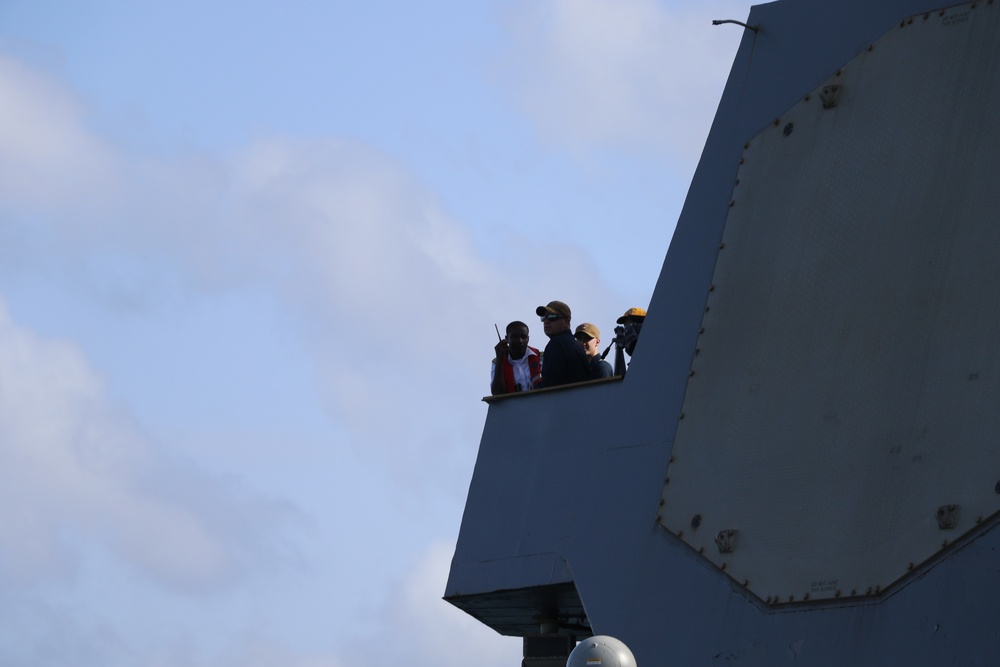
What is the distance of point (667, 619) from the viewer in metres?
6.84

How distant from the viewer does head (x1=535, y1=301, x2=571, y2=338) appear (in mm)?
8586

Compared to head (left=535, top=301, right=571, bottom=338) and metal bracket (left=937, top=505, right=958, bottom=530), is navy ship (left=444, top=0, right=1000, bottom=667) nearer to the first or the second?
metal bracket (left=937, top=505, right=958, bottom=530)

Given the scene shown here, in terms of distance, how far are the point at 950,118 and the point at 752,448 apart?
1711 millimetres

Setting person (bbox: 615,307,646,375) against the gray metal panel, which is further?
person (bbox: 615,307,646,375)

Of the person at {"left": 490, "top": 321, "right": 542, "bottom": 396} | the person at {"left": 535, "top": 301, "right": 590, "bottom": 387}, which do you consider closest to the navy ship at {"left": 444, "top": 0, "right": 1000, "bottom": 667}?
the person at {"left": 535, "top": 301, "right": 590, "bottom": 387}

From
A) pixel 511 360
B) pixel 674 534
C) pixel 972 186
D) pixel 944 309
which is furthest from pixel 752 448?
pixel 511 360

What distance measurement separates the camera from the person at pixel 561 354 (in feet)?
27.3

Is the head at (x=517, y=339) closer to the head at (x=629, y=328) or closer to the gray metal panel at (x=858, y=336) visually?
the head at (x=629, y=328)

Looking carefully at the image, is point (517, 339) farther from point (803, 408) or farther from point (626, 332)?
point (803, 408)

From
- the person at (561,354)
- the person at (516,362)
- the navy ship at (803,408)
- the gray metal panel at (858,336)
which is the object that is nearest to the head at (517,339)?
the person at (516,362)

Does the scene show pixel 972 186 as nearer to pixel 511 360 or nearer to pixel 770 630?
pixel 770 630

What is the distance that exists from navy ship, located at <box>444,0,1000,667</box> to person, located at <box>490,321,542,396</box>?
79cm

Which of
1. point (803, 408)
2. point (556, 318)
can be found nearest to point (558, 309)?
point (556, 318)

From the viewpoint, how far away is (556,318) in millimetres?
8609
